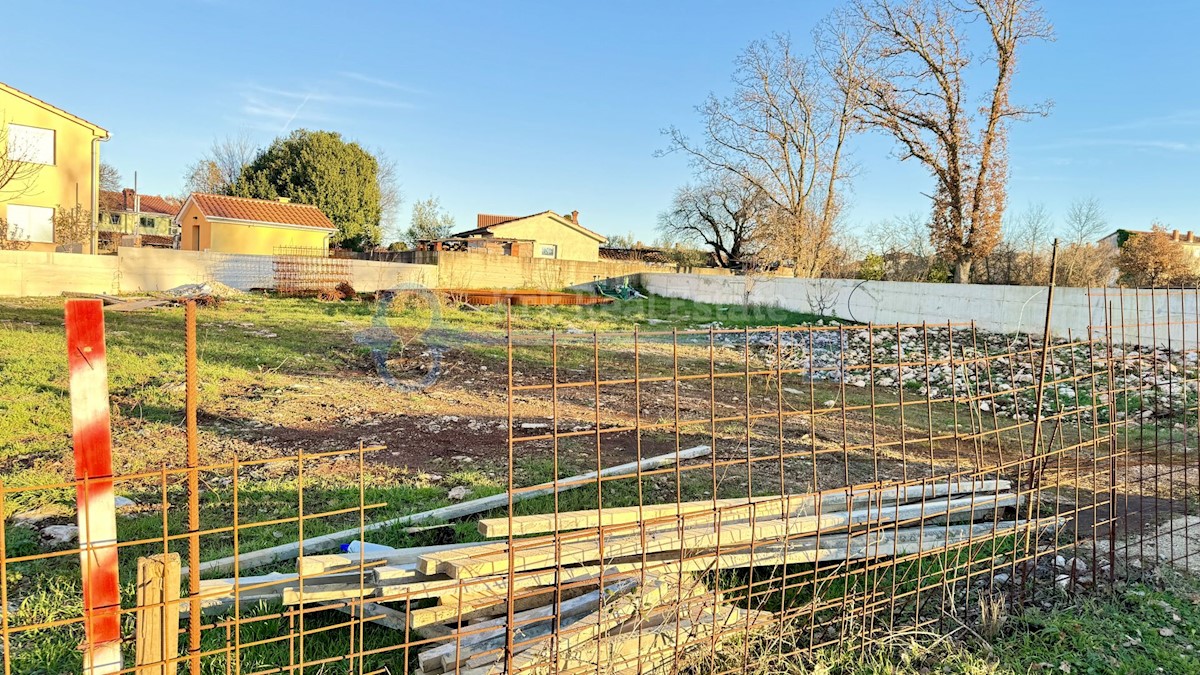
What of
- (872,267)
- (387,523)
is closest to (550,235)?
(872,267)

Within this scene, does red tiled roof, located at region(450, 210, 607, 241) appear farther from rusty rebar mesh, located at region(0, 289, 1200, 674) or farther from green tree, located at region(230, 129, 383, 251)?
rusty rebar mesh, located at region(0, 289, 1200, 674)

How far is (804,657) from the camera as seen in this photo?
9.44 feet

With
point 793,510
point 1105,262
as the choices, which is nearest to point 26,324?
point 793,510

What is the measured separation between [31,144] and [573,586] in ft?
83.3

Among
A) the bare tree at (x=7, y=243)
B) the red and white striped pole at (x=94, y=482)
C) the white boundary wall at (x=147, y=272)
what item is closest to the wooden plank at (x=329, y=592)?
the red and white striped pole at (x=94, y=482)

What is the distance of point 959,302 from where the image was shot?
1413 cm

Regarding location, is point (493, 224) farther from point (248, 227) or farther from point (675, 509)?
point (675, 509)

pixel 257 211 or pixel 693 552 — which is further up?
pixel 257 211

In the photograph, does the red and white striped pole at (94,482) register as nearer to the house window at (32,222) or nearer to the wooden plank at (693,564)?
the wooden plank at (693,564)

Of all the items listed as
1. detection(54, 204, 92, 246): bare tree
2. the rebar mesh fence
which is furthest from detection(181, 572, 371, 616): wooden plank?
detection(54, 204, 92, 246): bare tree

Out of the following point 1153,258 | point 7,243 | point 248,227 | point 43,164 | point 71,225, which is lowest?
point 1153,258

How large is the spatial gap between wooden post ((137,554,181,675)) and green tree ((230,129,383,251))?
3313 centimetres

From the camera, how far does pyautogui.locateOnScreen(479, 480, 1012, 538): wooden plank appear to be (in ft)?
9.12

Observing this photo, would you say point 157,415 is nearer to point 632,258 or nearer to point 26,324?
point 26,324
